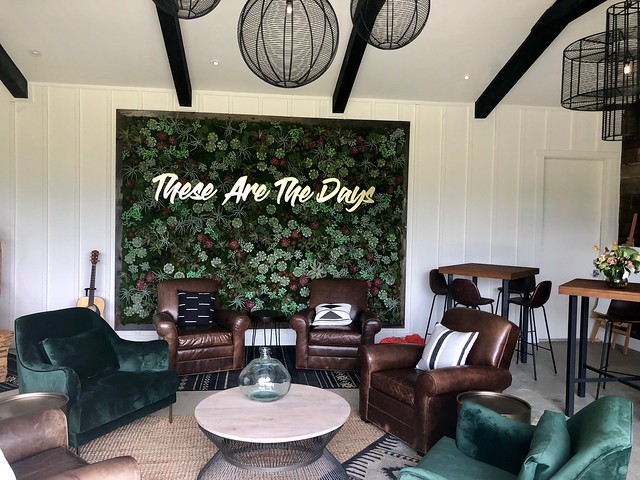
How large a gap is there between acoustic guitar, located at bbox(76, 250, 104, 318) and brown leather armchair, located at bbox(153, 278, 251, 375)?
98 centimetres

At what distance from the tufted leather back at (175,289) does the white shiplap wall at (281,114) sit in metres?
1.04

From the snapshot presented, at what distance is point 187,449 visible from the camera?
3336mm

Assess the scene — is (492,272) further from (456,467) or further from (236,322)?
(456,467)

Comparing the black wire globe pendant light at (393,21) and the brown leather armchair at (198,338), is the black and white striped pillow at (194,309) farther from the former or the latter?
the black wire globe pendant light at (393,21)

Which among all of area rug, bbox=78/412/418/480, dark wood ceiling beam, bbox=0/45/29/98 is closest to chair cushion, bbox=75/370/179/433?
area rug, bbox=78/412/418/480

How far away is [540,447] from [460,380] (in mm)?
1437

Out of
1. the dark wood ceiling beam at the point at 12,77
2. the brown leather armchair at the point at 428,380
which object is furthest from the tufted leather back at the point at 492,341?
the dark wood ceiling beam at the point at 12,77

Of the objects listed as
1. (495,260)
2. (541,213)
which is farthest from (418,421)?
(541,213)

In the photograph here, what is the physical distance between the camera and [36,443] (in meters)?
2.31

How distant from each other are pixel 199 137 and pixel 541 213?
4460mm

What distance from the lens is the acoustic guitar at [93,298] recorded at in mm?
5703

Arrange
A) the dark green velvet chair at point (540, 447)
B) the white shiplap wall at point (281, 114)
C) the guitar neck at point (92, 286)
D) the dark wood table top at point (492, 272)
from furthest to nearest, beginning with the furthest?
1. the white shiplap wall at point (281, 114)
2. the guitar neck at point (92, 286)
3. the dark wood table top at point (492, 272)
4. the dark green velvet chair at point (540, 447)

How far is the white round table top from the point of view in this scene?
261 cm

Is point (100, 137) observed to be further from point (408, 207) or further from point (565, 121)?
point (565, 121)
